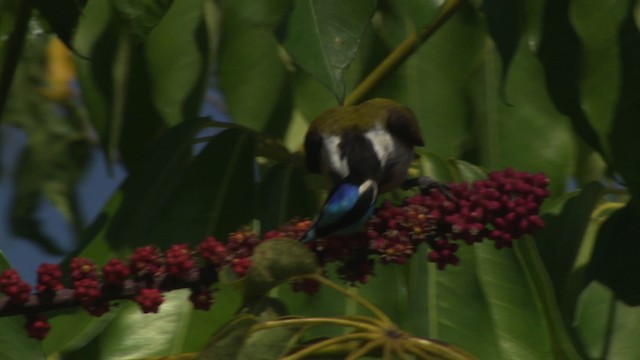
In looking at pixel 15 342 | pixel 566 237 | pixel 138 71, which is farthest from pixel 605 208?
Result: pixel 15 342

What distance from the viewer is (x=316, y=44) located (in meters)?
2.51

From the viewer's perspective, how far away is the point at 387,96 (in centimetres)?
309

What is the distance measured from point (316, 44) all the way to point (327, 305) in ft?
1.65

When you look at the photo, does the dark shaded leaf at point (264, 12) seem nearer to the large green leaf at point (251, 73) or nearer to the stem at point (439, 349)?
the large green leaf at point (251, 73)

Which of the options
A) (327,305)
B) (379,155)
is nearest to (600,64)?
(379,155)

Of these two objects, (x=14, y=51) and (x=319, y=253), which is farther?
(x=14, y=51)

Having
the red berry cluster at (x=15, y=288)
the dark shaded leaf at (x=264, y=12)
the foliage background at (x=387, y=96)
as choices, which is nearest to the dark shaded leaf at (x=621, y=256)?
the foliage background at (x=387, y=96)

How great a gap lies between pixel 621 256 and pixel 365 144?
0.53 m

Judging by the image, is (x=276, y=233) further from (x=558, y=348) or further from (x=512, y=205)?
(x=558, y=348)

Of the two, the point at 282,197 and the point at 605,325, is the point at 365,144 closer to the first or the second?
the point at 282,197

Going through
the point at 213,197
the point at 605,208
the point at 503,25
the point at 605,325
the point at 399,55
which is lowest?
the point at 605,325

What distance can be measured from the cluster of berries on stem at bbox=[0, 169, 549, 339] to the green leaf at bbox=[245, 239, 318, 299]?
0.07 meters

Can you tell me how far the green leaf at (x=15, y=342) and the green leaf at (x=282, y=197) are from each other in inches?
23.5

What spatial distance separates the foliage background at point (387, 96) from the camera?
2.60m
